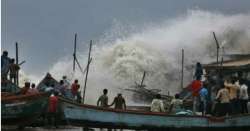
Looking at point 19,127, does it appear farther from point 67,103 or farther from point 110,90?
point 110,90

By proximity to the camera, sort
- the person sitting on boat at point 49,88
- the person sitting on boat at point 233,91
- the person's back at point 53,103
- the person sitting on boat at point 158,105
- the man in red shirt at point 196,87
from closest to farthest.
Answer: the person's back at point 53,103, the person sitting on boat at point 158,105, the person sitting on boat at point 233,91, the person sitting on boat at point 49,88, the man in red shirt at point 196,87

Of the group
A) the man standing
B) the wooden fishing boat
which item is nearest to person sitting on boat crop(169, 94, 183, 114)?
the man standing

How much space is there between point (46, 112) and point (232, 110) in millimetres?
5913

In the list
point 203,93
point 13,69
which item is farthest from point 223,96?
point 13,69

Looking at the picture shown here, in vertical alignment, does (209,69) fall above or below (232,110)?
above

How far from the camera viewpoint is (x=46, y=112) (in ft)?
56.9

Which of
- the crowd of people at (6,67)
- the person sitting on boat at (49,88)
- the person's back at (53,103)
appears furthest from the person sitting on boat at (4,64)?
the person's back at (53,103)

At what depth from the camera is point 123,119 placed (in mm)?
16922

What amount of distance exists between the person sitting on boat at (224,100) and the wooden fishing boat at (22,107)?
5.36 metres

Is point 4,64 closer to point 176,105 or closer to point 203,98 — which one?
point 176,105

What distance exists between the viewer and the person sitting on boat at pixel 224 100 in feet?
58.7

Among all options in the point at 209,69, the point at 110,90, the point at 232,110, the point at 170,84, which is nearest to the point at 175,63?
the point at 170,84

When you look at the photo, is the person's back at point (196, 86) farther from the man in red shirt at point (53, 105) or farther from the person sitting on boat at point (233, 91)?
the man in red shirt at point (53, 105)

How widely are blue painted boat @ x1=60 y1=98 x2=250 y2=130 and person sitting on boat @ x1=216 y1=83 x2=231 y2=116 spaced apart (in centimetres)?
65
